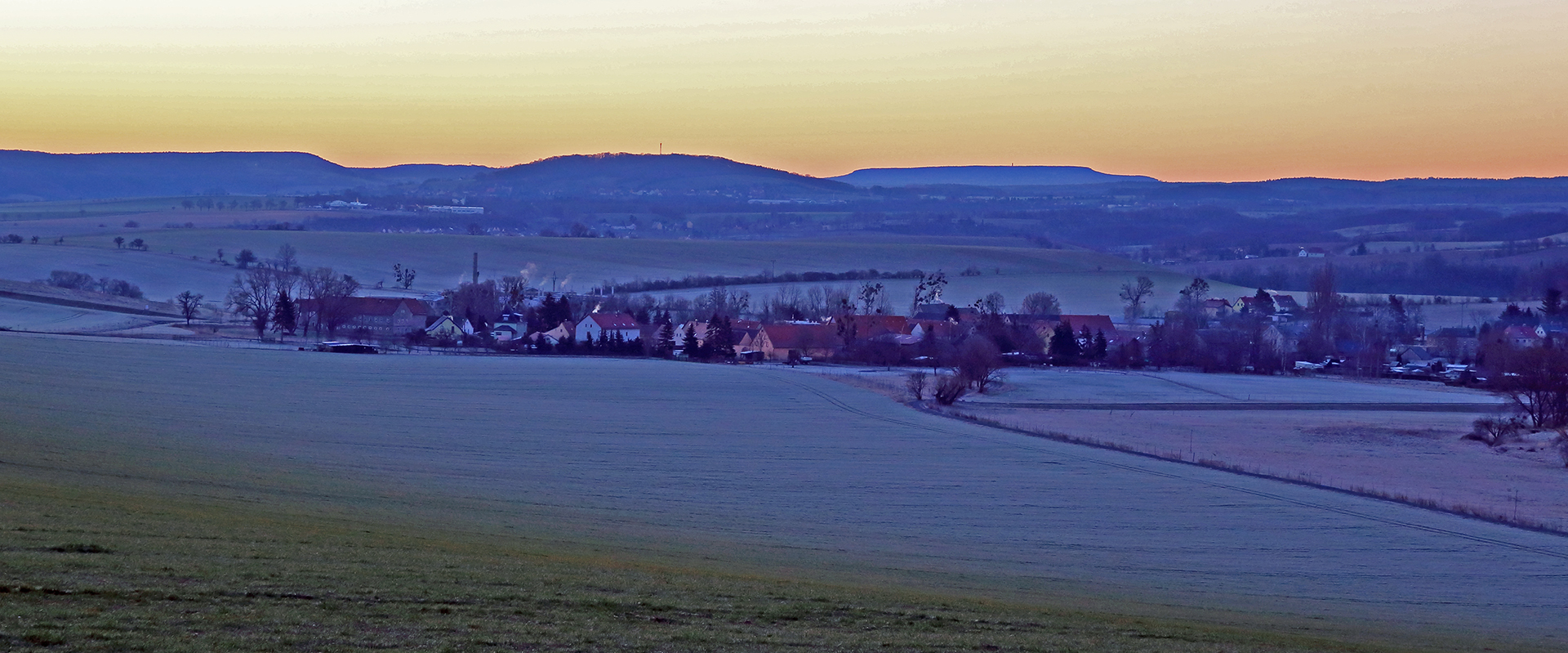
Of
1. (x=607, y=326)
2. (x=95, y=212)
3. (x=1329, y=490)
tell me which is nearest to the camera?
(x=1329, y=490)

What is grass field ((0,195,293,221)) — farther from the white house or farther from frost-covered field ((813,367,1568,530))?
frost-covered field ((813,367,1568,530))

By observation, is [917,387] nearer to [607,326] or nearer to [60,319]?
[607,326]

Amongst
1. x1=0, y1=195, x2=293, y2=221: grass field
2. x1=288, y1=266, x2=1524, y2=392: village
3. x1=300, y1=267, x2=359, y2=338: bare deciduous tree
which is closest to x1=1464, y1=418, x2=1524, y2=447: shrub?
x1=288, y1=266, x2=1524, y2=392: village

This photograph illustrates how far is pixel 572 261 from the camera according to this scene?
13000cm

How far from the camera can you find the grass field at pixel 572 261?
102 meters

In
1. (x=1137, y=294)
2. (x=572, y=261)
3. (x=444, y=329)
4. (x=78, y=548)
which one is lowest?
(x=444, y=329)

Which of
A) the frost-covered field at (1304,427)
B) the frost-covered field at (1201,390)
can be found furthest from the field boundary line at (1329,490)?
the frost-covered field at (1201,390)

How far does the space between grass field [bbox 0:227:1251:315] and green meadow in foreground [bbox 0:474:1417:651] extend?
287 feet

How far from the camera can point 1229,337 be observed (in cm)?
7381

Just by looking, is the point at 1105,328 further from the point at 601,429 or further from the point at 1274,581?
the point at 1274,581

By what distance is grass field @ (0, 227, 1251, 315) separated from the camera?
102 meters

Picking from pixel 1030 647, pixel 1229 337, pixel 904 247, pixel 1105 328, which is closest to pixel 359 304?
pixel 1105 328

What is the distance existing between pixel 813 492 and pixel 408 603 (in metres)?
14.1

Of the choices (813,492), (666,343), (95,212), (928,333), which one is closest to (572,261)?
(666,343)
